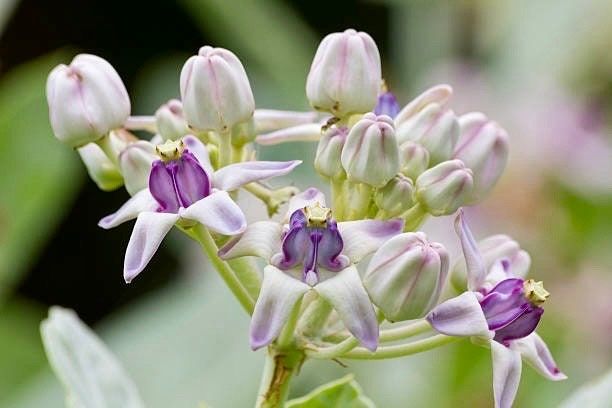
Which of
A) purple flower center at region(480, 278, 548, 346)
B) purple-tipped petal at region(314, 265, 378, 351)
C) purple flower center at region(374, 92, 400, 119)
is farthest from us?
purple flower center at region(374, 92, 400, 119)

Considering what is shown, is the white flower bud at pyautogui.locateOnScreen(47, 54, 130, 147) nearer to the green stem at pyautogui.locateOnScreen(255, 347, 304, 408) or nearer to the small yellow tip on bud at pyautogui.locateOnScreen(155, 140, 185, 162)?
the small yellow tip on bud at pyautogui.locateOnScreen(155, 140, 185, 162)

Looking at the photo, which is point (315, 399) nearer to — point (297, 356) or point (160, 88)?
point (297, 356)

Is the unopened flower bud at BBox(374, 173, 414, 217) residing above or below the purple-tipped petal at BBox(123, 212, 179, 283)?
below

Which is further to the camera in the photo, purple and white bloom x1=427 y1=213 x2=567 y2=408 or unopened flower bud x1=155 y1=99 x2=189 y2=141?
unopened flower bud x1=155 y1=99 x2=189 y2=141

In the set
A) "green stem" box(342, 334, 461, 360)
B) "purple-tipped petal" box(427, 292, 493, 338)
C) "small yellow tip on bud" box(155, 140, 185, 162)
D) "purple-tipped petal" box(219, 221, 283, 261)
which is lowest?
"green stem" box(342, 334, 461, 360)

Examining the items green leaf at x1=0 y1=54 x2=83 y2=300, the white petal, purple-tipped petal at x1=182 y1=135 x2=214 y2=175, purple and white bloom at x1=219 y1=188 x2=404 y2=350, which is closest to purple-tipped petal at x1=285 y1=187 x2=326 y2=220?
purple and white bloom at x1=219 y1=188 x2=404 y2=350

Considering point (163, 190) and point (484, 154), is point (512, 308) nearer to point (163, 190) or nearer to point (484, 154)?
point (484, 154)

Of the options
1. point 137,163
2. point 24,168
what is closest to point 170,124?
point 137,163
